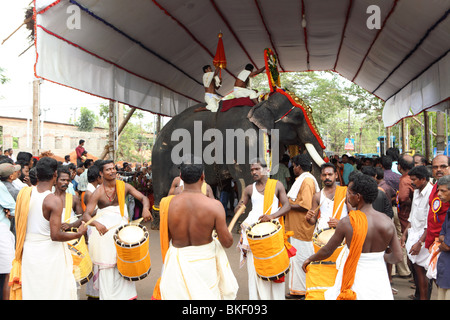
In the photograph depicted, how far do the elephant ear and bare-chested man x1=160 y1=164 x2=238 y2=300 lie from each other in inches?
200

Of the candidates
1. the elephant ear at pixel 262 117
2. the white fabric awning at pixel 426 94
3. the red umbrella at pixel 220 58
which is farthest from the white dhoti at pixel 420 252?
the red umbrella at pixel 220 58

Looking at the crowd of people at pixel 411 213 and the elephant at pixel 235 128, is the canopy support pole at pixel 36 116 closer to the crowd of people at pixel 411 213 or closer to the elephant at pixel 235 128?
the elephant at pixel 235 128

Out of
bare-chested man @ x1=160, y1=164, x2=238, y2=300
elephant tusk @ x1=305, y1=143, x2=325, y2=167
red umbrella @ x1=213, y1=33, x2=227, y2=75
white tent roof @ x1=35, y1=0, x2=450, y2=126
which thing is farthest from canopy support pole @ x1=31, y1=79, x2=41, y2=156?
bare-chested man @ x1=160, y1=164, x2=238, y2=300

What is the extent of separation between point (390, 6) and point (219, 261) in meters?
6.80

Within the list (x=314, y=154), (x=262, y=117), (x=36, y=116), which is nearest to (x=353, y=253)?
(x=314, y=154)

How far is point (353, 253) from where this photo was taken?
10.5 feet

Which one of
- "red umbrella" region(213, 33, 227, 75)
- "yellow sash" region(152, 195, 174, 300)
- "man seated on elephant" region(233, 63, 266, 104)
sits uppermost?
"red umbrella" region(213, 33, 227, 75)

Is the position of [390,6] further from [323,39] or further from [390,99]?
[390,99]

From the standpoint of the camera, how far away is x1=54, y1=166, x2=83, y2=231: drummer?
4.42 m

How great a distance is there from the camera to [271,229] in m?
4.29

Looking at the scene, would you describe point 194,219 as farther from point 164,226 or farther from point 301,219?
point 301,219

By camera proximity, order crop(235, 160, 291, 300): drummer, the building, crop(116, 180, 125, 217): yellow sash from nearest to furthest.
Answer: crop(235, 160, 291, 300): drummer < crop(116, 180, 125, 217): yellow sash < the building

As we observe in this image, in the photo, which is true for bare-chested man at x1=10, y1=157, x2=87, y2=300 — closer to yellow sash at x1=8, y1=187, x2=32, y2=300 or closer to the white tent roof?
yellow sash at x1=8, y1=187, x2=32, y2=300

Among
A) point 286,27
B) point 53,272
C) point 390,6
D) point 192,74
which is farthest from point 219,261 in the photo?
point 192,74
